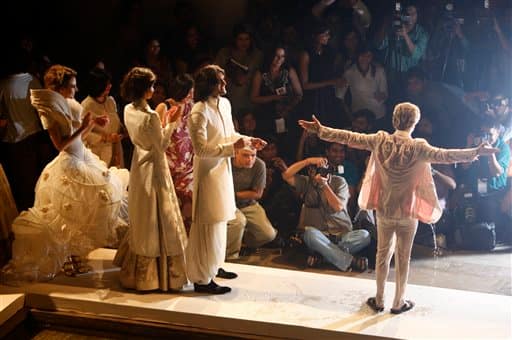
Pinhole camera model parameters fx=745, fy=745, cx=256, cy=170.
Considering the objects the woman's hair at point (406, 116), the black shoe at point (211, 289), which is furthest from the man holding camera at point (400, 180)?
the black shoe at point (211, 289)

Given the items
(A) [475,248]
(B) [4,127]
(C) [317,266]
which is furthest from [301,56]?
(B) [4,127]

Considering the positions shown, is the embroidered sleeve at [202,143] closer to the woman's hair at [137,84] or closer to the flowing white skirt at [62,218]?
the woman's hair at [137,84]

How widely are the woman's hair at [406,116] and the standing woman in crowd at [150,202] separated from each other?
4.19ft

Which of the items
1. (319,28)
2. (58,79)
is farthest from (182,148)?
(319,28)

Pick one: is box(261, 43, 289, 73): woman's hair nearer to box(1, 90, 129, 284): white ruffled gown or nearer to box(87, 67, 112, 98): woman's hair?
box(87, 67, 112, 98): woman's hair

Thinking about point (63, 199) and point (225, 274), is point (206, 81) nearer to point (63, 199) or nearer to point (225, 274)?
point (63, 199)

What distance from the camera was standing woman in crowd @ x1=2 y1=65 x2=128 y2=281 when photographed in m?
4.53

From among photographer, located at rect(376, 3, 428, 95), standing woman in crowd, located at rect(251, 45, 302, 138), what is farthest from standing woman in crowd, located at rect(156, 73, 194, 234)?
photographer, located at rect(376, 3, 428, 95)

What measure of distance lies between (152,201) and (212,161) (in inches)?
17.0

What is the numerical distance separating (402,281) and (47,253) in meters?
2.19

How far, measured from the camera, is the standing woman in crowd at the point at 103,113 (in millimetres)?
5133

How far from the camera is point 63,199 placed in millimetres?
4578

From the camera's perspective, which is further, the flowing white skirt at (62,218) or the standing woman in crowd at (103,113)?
the standing woman in crowd at (103,113)

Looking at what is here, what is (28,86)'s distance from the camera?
5535mm
